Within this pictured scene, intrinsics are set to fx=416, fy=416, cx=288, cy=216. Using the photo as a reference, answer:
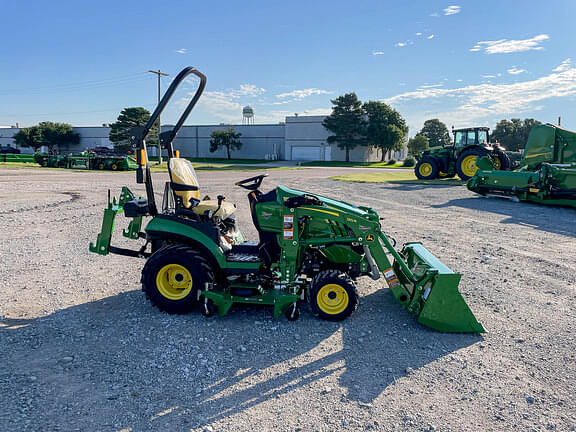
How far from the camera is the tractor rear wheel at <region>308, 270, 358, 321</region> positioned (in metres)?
4.60

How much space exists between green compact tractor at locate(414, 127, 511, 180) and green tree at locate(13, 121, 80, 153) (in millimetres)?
62611

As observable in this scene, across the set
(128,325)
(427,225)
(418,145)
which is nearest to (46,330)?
(128,325)

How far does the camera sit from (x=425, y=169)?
2156 centimetres

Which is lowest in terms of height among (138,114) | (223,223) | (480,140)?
(223,223)

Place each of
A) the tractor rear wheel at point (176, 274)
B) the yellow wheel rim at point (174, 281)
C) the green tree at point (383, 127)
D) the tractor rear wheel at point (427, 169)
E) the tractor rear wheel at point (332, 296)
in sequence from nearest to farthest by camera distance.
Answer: the tractor rear wheel at point (332, 296) < the tractor rear wheel at point (176, 274) < the yellow wheel rim at point (174, 281) < the tractor rear wheel at point (427, 169) < the green tree at point (383, 127)

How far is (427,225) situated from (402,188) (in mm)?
8193

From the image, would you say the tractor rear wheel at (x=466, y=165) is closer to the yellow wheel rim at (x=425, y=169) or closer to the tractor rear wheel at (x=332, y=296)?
the yellow wheel rim at (x=425, y=169)

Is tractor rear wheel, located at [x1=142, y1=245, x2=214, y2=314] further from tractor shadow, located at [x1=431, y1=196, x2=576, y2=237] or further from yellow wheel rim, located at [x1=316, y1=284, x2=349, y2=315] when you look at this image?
tractor shadow, located at [x1=431, y1=196, x2=576, y2=237]

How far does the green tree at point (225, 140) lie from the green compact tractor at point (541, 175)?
45.5 meters

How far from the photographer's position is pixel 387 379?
3557 mm

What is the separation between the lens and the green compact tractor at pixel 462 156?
19125 millimetres

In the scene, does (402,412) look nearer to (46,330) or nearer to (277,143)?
(46,330)

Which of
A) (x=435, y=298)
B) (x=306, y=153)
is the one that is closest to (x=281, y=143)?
(x=306, y=153)

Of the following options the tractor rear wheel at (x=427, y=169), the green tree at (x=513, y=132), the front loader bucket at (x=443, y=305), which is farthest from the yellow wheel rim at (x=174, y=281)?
the green tree at (x=513, y=132)
